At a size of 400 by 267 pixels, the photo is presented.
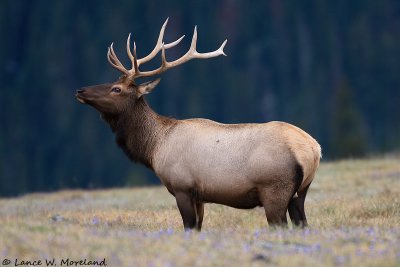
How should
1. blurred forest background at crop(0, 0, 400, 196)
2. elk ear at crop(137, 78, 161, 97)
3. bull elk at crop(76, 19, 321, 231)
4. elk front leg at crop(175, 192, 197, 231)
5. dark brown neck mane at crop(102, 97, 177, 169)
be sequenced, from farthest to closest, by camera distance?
1. blurred forest background at crop(0, 0, 400, 196)
2. elk ear at crop(137, 78, 161, 97)
3. dark brown neck mane at crop(102, 97, 177, 169)
4. elk front leg at crop(175, 192, 197, 231)
5. bull elk at crop(76, 19, 321, 231)

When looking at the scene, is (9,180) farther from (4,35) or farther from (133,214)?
(133,214)

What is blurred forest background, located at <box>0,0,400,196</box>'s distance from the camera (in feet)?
301

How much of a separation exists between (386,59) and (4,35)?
50416mm

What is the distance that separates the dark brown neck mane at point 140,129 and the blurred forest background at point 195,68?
69.6 m

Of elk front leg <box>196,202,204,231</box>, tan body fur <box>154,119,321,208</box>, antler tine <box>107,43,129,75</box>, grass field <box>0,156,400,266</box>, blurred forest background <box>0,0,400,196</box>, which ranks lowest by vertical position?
blurred forest background <box>0,0,400,196</box>

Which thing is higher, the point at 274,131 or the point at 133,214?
the point at 274,131

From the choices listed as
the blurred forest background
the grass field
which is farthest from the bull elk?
the blurred forest background

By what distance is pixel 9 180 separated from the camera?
78062mm

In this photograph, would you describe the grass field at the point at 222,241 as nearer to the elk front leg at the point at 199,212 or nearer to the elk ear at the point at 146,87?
the elk front leg at the point at 199,212

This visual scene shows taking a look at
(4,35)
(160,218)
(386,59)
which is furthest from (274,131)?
(4,35)

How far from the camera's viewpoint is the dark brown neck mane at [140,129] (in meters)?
11.8

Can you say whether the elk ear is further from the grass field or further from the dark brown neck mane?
the grass field

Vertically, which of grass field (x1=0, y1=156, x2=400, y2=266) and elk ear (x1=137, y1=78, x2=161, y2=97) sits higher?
elk ear (x1=137, y1=78, x2=161, y2=97)

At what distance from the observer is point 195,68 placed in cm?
10062
